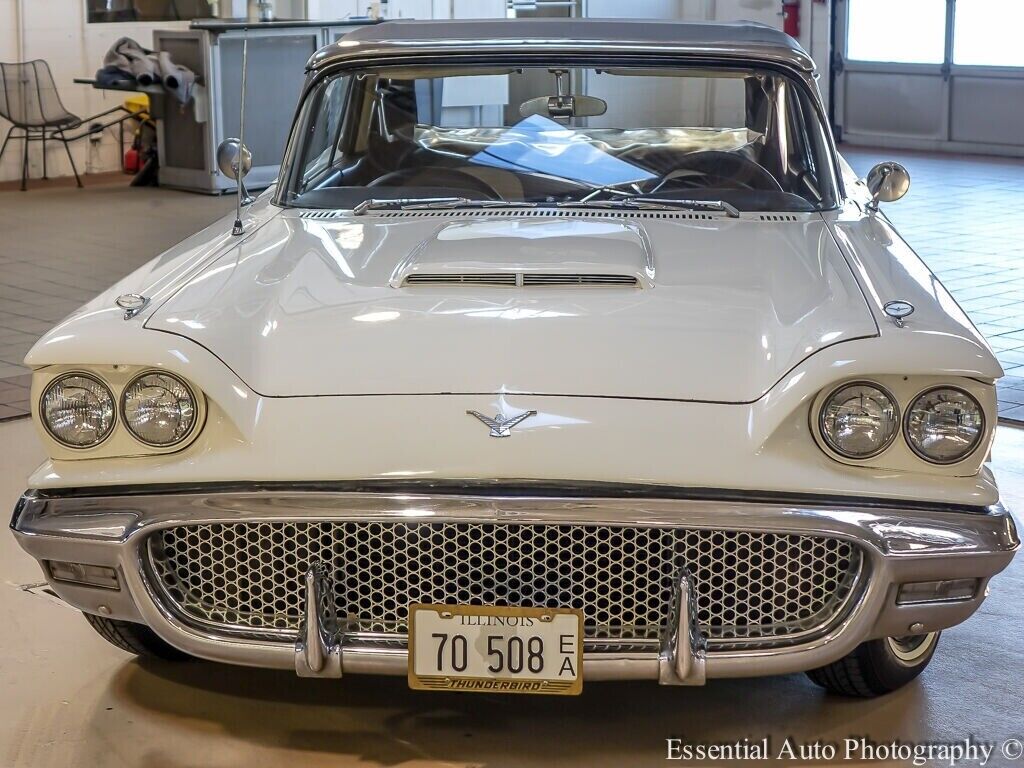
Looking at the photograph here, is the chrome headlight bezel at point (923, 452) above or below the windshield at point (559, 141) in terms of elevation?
below

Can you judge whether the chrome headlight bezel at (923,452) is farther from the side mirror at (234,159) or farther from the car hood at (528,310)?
the side mirror at (234,159)

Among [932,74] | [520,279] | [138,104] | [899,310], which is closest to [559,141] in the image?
[520,279]

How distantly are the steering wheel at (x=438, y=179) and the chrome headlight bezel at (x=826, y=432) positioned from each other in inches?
47.7

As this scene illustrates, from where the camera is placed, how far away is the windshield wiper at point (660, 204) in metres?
3.13

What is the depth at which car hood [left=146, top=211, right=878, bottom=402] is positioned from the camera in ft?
7.67

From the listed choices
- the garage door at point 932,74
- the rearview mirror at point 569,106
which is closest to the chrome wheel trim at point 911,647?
the rearview mirror at point 569,106

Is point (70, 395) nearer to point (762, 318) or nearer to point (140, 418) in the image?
point (140, 418)

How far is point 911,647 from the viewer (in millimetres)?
2717

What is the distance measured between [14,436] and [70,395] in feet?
8.28

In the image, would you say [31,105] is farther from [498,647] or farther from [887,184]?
[498,647]

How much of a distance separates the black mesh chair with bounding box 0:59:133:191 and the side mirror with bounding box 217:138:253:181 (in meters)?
8.15

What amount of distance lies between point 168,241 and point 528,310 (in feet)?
22.0

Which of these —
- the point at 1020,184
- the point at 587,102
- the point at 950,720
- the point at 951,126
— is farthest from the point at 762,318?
the point at 951,126

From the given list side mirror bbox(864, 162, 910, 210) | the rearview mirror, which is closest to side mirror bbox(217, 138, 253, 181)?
the rearview mirror
